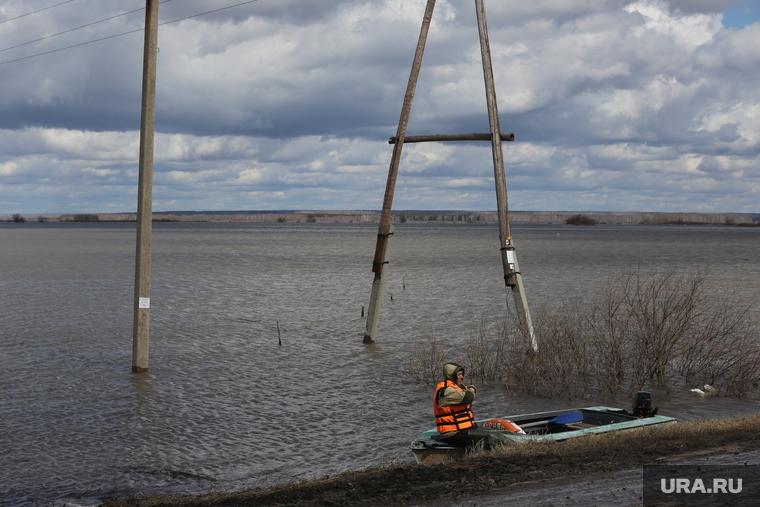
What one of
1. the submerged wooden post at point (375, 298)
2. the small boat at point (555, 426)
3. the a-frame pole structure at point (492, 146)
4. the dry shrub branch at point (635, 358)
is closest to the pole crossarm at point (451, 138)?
the a-frame pole structure at point (492, 146)

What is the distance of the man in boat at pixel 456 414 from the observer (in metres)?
8.41

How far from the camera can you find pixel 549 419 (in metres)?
9.77

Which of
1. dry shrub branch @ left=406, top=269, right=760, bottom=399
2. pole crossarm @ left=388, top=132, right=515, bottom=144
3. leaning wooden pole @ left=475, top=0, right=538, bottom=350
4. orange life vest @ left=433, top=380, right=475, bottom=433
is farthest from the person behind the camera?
pole crossarm @ left=388, top=132, right=515, bottom=144

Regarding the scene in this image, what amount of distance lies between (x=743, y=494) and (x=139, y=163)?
10.5 m

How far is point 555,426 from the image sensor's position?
9609 mm

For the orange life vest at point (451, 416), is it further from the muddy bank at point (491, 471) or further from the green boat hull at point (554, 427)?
the muddy bank at point (491, 471)

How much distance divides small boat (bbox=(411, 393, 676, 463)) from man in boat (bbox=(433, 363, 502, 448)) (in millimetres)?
106

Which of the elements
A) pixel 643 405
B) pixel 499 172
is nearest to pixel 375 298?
pixel 499 172

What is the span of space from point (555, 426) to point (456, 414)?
178cm

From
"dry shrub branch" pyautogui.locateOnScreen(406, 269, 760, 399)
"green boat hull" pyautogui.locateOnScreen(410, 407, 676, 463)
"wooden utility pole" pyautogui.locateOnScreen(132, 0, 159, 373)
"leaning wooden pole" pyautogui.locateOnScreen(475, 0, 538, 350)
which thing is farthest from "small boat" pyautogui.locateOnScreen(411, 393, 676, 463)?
"wooden utility pole" pyautogui.locateOnScreen(132, 0, 159, 373)

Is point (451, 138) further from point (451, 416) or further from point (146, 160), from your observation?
point (451, 416)

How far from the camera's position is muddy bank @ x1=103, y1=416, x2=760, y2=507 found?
6793mm

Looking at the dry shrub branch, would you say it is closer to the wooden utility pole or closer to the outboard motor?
the outboard motor

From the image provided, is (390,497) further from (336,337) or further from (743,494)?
(336,337)
